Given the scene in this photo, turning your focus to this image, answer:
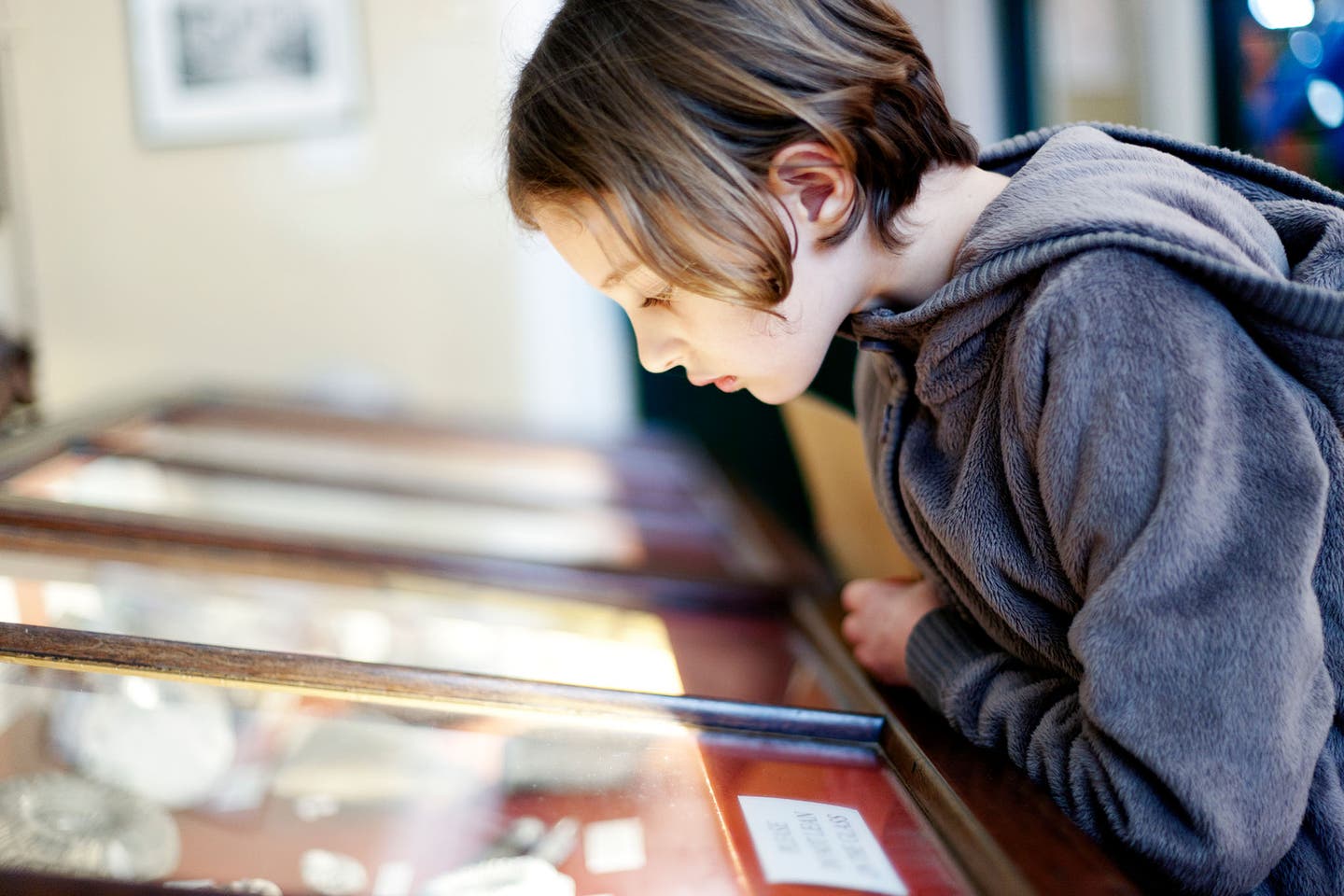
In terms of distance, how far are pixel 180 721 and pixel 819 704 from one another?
53cm

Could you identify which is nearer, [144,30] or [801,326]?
[801,326]

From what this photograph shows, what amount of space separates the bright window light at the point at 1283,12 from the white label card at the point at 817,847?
2.02 meters

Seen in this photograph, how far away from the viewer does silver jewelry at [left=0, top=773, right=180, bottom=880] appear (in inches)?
27.7

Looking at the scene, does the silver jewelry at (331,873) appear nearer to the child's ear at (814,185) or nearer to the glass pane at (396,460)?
the child's ear at (814,185)

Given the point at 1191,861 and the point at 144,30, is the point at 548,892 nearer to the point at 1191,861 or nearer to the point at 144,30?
the point at 1191,861

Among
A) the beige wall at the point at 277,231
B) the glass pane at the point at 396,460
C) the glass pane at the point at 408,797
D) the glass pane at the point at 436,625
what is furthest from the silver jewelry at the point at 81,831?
the beige wall at the point at 277,231

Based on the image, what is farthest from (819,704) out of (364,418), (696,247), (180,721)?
(364,418)

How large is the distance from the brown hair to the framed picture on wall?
3.68 meters

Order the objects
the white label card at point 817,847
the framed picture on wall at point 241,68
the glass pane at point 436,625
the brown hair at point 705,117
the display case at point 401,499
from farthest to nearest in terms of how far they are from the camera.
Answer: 1. the framed picture on wall at point 241,68
2. the display case at point 401,499
3. the glass pane at point 436,625
4. the brown hair at point 705,117
5. the white label card at point 817,847

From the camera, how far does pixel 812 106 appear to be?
0.81m

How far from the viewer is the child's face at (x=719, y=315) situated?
851 millimetres

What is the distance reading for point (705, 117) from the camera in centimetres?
81

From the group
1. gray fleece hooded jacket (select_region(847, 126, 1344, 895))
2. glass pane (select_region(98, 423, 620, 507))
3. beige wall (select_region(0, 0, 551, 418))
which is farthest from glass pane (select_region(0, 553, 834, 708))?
beige wall (select_region(0, 0, 551, 418))

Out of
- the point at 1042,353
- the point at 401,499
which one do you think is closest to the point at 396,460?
the point at 401,499
